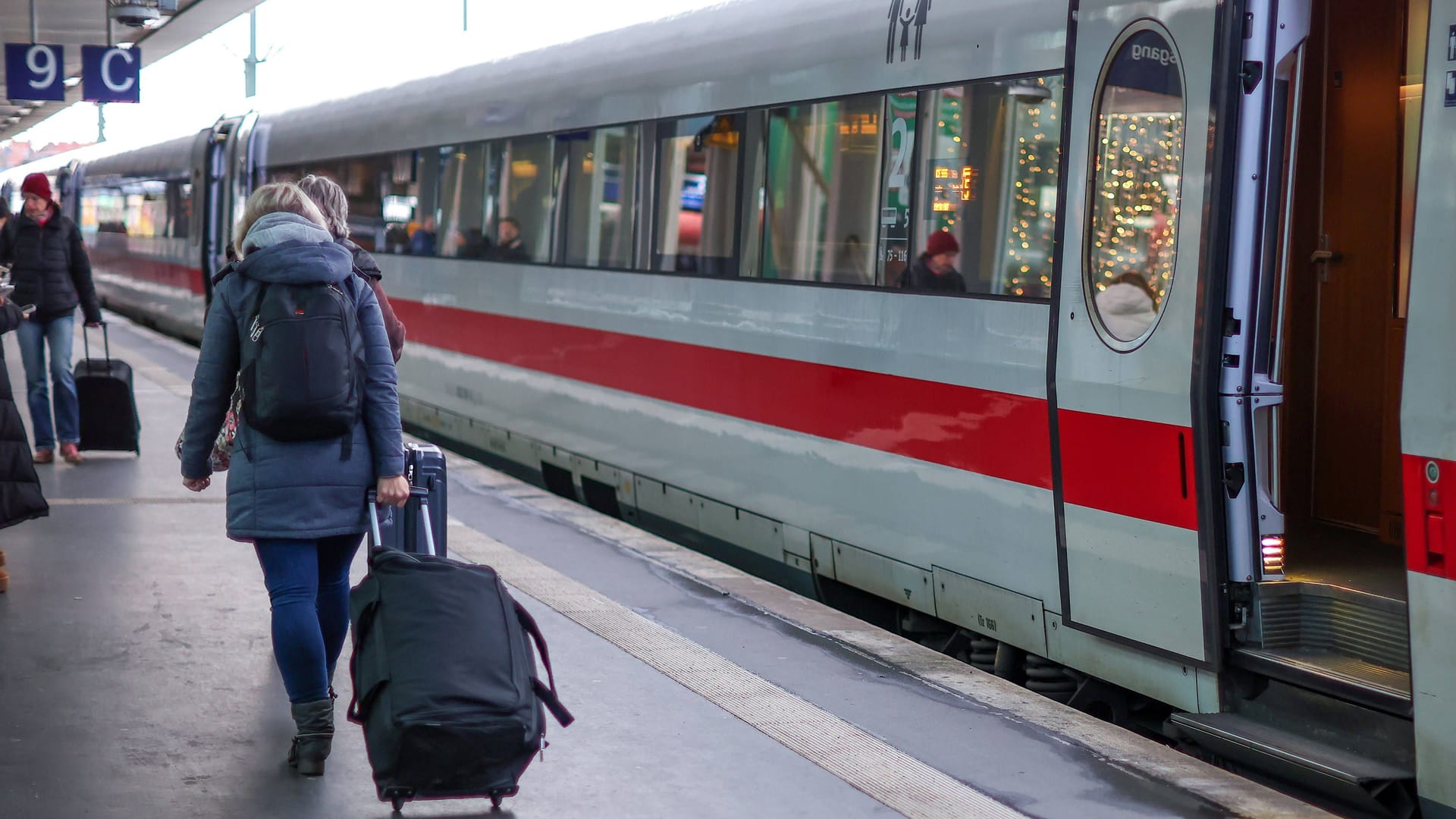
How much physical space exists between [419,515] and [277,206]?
4.26ft

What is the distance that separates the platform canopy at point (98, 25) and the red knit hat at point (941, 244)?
1100 cm

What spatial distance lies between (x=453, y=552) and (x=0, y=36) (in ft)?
69.7

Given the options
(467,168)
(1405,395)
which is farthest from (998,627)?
(467,168)

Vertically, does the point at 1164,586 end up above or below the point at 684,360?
below

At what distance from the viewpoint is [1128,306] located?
17.1 ft

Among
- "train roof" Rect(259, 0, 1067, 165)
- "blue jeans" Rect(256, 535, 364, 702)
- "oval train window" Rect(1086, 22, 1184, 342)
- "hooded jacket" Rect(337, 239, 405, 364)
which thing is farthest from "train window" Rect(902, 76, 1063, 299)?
"blue jeans" Rect(256, 535, 364, 702)

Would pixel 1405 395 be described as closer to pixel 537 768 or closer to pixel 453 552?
pixel 537 768

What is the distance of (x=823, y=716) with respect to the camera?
4.92m

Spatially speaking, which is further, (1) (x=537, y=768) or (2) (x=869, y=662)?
(2) (x=869, y=662)

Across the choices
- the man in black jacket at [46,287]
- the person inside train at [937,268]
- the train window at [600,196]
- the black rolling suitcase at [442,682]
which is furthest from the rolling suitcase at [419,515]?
the man in black jacket at [46,287]

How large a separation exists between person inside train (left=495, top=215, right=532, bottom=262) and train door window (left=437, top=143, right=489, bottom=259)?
1.14 feet

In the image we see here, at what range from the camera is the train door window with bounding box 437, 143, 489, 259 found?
37.1ft

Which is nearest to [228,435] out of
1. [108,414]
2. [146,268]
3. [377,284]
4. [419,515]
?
[377,284]

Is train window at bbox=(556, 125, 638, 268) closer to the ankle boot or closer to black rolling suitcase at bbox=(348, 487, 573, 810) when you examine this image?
the ankle boot
